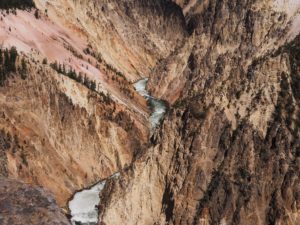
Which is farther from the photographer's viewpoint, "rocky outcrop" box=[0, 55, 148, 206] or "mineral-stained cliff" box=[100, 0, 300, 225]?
"rocky outcrop" box=[0, 55, 148, 206]

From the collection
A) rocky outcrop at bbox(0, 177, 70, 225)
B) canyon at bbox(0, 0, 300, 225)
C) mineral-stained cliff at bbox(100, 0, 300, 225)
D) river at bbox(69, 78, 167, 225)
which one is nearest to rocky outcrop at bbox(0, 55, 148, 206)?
canyon at bbox(0, 0, 300, 225)

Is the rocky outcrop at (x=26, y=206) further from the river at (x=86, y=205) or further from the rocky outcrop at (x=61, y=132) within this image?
the rocky outcrop at (x=61, y=132)

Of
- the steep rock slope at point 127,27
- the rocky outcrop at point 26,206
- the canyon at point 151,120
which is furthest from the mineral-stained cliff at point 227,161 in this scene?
the steep rock slope at point 127,27

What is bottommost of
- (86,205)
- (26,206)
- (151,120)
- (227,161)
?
(26,206)

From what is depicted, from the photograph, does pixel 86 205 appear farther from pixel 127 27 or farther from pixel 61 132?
pixel 127 27

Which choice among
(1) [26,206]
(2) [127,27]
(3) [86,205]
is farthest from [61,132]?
(2) [127,27]

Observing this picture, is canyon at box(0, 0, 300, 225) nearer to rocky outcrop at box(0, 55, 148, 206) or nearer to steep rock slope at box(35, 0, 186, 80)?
rocky outcrop at box(0, 55, 148, 206)
